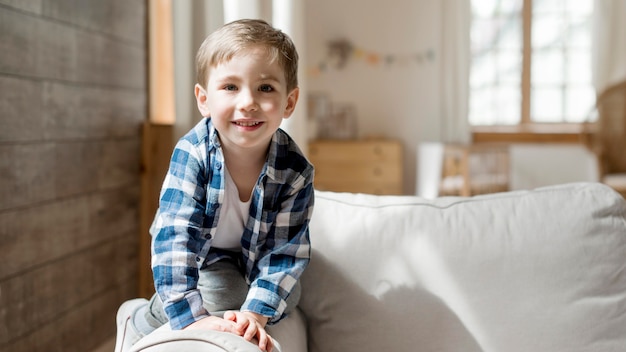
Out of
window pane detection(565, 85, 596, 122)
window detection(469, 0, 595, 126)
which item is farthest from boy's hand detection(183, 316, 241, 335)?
window pane detection(565, 85, 596, 122)

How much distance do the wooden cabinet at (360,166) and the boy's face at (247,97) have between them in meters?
4.15

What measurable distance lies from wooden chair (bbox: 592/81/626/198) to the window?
795mm

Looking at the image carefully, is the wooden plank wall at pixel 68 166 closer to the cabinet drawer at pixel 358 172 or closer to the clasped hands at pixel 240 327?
the clasped hands at pixel 240 327

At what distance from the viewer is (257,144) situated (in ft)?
4.01

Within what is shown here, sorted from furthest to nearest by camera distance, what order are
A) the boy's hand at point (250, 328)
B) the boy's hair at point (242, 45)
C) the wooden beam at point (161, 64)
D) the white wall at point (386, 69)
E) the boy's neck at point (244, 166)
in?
the white wall at point (386, 69) < the wooden beam at point (161, 64) < the boy's neck at point (244, 166) < the boy's hair at point (242, 45) < the boy's hand at point (250, 328)

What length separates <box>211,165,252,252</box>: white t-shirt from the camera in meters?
1.29

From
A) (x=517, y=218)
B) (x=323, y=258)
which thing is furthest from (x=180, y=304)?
Answer: (x=517, y=218)

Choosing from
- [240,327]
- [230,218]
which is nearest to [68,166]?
[230,218]

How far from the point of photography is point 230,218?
1311 millimetres

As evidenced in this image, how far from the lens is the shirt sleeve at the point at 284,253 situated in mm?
1220

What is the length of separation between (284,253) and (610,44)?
16.2 feet

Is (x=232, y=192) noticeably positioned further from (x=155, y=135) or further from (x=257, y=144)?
(x=155, y=135)

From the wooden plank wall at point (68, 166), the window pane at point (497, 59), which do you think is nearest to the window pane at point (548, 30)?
the window pane at point (497, 59)

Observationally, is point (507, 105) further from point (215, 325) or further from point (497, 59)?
point (215, 325)
